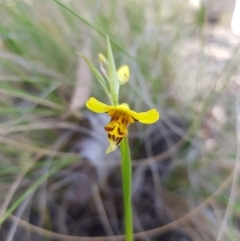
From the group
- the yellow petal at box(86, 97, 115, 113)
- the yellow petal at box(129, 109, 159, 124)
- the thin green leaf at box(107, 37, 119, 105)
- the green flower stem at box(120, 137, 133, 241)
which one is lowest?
the green flower stem at box(120, 137, 133, 241)

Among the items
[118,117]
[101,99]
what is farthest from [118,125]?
[101,99]

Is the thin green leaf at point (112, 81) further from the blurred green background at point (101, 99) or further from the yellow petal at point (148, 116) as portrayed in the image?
the blurred green background at point (101, 99)

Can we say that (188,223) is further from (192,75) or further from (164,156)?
(192,75)

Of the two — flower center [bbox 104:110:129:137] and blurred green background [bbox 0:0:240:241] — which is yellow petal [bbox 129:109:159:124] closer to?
flower center [bbox 104:110:129:137]

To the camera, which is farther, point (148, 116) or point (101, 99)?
point (101, 99)

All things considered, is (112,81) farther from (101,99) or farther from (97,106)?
(101,99)

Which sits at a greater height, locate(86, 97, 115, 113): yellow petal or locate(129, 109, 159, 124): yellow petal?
locate(86, 97, 115, 113): yellow petal

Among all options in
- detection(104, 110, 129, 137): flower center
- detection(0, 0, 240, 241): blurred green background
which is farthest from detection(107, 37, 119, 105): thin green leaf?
detection(0, 0, 240, 241): blurred green background

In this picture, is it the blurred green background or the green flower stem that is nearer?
the green flower stem

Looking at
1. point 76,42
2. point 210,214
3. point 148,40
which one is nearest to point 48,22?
point 76,42

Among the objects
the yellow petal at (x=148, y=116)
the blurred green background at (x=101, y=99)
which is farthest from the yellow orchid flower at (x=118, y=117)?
the blurred green background at (x=101, y=99)
